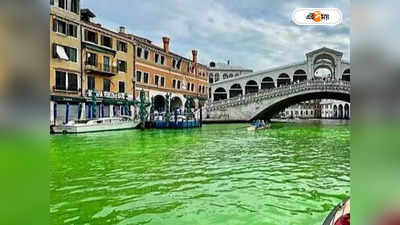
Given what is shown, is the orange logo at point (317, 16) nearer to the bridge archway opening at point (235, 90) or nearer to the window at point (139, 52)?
the window at point (139, 52)

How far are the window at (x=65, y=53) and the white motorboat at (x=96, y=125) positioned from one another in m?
1.55

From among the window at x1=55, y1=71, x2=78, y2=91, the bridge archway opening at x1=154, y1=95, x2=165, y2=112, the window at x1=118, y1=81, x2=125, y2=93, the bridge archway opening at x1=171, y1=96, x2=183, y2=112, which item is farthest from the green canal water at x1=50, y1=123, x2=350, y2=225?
the bridge archway opening at x1=171, y1=96, x2=183, y2=112

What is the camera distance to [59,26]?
8047mm

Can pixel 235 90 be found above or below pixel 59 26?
below

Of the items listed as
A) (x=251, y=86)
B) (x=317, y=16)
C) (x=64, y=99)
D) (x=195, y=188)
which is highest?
(x=251, y=86)

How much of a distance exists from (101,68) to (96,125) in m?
2.13

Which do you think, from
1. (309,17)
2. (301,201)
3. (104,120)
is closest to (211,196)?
(301,201)

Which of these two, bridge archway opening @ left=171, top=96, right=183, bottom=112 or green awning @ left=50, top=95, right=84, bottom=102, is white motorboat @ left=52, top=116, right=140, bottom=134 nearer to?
green awning @ left=50, top=95, right=84, bottom=102

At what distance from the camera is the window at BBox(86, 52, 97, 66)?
9.06m

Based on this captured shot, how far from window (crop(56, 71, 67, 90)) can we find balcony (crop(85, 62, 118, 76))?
830 mm

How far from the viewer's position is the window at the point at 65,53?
7846 millimetres

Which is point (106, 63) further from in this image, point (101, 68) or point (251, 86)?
point (251, 86)

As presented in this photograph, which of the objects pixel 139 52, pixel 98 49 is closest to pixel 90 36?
pixel 98 49

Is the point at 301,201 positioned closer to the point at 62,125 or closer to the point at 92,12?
the point at 62,125
